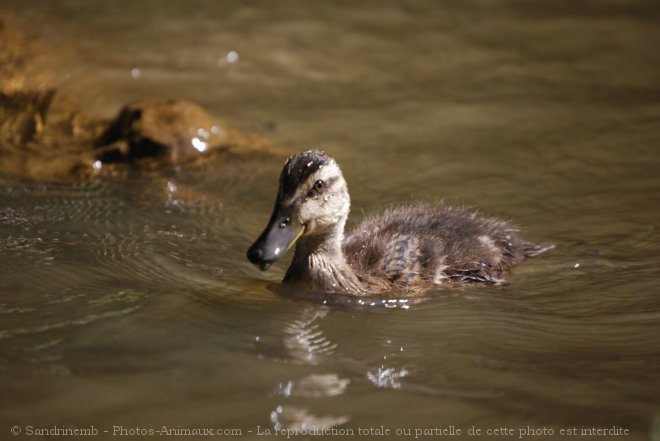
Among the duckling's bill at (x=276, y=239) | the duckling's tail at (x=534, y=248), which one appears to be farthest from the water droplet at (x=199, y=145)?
the duckling's tail at (x=534, y=248)

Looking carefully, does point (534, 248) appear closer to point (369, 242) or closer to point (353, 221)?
point (369, 242)

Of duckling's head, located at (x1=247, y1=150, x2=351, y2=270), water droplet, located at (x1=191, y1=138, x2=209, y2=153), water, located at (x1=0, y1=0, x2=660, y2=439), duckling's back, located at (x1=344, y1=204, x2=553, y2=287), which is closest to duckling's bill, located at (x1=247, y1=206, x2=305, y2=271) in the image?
duckling's head, located at (x1=247, y1=150, x2=351, y2=270)

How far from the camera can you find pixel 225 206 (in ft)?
24.5

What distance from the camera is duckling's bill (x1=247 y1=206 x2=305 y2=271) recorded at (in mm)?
5484

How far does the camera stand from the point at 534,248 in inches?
266

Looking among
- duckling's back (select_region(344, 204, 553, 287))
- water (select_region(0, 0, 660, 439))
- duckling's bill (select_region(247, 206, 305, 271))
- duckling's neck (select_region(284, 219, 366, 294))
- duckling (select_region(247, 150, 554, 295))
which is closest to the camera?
water (select_region(0, 0, 660, 439))

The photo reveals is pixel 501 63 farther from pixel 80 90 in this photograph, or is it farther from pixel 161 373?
pixel 161 373

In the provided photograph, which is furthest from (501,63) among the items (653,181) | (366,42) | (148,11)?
(148,11)

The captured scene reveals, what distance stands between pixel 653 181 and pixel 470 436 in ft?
14.7

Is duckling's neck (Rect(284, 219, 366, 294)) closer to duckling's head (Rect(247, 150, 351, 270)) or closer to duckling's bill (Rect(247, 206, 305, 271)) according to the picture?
duckling's head (Rect(247, 150, 351, 270))

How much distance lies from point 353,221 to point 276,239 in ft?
5.71

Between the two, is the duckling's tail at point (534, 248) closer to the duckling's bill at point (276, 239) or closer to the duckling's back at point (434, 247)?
the duckling's back at point (434, 247)

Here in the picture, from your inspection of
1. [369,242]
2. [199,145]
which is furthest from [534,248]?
[199,145]

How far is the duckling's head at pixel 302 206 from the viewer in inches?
220
